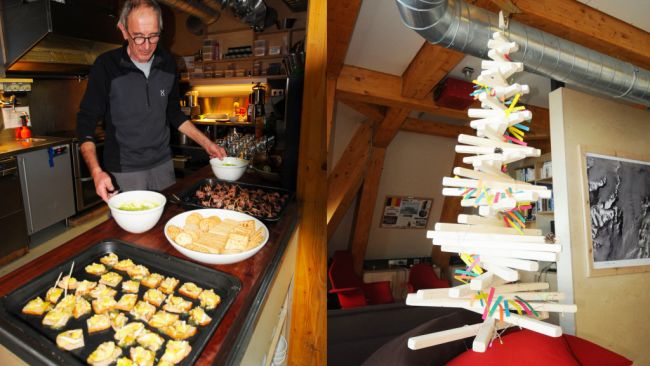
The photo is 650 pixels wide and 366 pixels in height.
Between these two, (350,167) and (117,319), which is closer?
(117,319)

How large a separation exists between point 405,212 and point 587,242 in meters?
3.58

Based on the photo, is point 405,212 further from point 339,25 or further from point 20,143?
point 20,143

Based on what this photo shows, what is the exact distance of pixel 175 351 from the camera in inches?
29.9

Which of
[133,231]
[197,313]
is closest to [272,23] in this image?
[133,231]

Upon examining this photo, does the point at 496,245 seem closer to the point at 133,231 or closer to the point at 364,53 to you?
the point at 133,231

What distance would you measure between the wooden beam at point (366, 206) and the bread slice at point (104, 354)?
4.20 metres

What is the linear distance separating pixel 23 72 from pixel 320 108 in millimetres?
4036

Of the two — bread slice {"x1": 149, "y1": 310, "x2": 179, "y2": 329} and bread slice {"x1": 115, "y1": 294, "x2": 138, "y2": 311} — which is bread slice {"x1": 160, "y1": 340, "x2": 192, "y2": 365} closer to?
bread slice {"x1": 149, "y1": 310, "x2": 179, "y2": 329}

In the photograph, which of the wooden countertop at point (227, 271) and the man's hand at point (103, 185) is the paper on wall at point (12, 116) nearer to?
the man's hand at point (103, 185)

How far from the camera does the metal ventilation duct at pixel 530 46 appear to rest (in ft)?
5.60

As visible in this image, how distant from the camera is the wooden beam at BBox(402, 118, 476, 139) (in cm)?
470

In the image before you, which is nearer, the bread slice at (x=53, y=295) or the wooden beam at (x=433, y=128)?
the bread slice at (x=53, y=295)

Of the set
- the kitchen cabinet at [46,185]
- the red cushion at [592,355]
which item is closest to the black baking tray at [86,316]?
the red cushion at [592,355]

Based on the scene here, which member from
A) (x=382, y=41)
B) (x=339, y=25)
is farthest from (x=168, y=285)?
(x=382, y=41)
